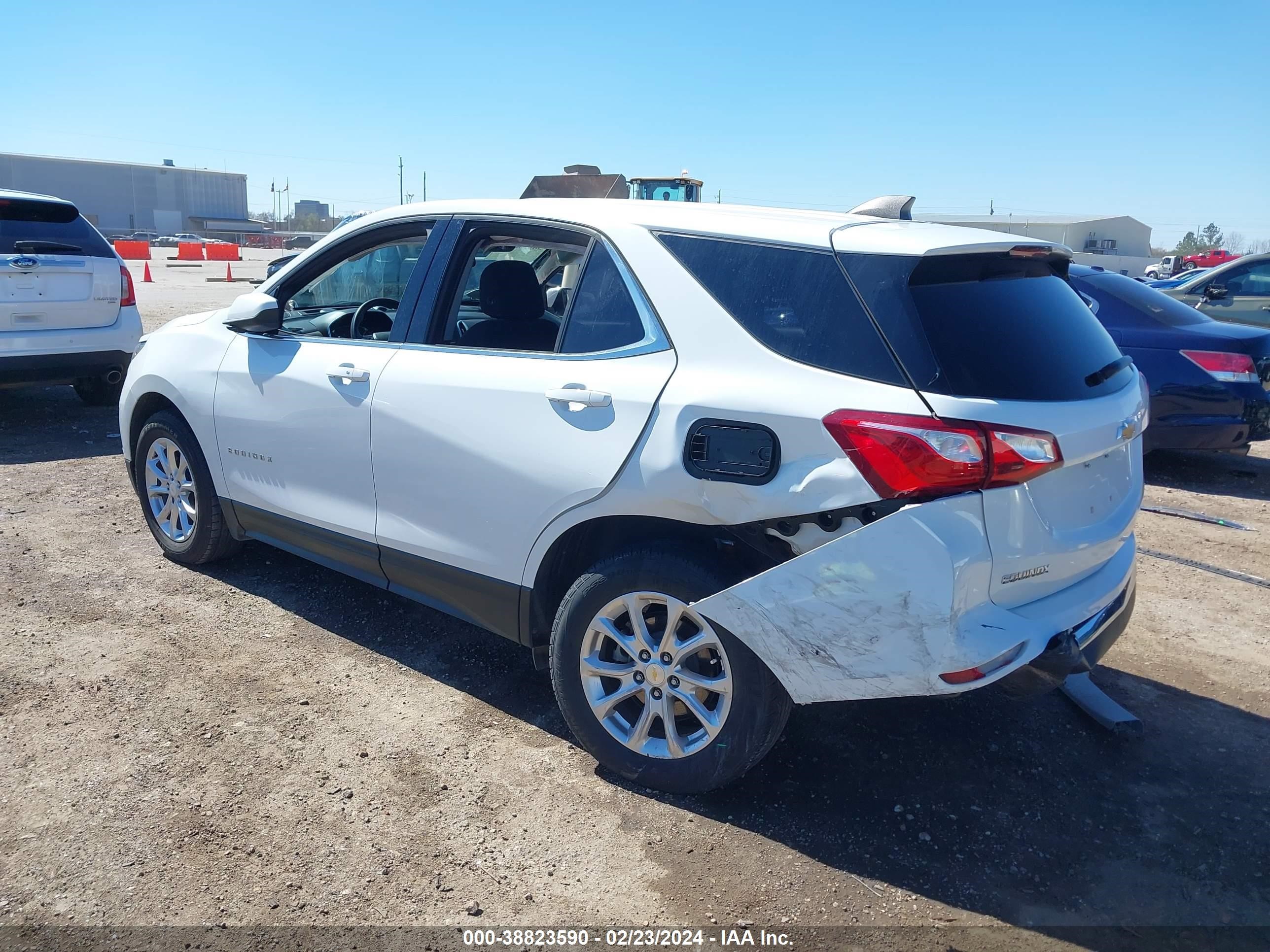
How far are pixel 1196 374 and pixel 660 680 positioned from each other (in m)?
6.08

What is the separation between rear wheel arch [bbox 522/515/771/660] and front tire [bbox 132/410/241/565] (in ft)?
7.16

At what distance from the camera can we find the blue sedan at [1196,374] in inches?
281

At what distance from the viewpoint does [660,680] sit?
3.04 metres

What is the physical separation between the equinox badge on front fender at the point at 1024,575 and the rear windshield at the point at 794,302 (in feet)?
2.00

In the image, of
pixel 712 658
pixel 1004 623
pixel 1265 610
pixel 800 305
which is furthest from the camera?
pixel 1265 610

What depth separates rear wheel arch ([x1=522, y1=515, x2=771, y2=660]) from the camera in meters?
2.89

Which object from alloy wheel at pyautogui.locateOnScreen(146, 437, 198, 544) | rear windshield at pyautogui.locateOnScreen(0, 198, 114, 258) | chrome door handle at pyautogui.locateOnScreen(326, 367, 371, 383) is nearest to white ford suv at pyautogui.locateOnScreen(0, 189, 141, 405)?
rear windshield at pyautogui.locateOnScreen(0, 198, 114, 258)

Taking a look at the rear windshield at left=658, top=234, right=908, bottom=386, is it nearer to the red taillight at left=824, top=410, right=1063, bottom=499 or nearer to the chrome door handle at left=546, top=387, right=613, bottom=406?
the red taillight at left=824, top=410, right=1063, bottom=499

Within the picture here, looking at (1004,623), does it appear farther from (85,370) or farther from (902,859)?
(85,370)

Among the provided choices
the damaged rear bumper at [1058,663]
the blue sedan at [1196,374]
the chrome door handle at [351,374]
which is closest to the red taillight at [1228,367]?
the blue sedan at [1196,374]

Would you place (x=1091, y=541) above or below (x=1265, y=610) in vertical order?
above

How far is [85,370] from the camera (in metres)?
8.00

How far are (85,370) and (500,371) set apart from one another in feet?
20.5

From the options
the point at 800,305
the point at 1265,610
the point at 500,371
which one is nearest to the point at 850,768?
the point at 800,305
